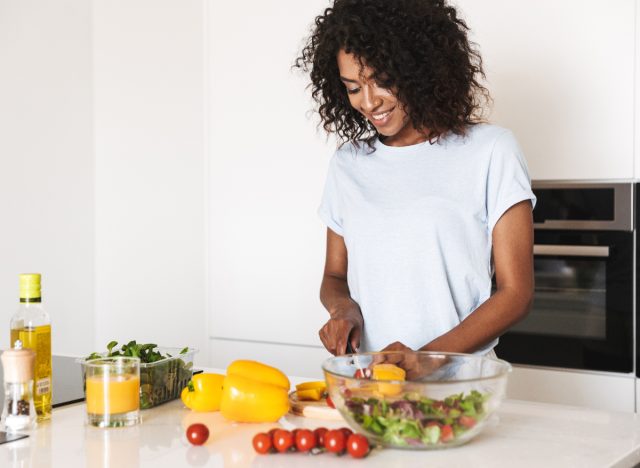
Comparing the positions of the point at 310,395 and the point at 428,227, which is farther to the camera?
the point at 428,227

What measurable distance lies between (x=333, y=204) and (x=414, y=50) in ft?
1.24

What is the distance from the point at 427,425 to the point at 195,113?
2210 mm

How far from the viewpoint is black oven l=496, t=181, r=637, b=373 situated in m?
2.33

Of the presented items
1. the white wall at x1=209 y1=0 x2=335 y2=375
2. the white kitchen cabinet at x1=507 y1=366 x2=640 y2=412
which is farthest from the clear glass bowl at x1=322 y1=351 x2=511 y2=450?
the white wall at x1=209 y1=0 x2=335 y2=375

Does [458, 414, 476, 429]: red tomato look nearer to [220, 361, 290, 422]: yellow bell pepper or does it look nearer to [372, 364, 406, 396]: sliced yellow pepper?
[372, 364, 406, 396]: sliced yellow pepper

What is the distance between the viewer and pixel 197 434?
3.76 feet

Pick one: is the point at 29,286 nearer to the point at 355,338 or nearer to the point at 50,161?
the point at 355,338

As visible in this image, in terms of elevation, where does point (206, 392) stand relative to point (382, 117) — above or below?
below

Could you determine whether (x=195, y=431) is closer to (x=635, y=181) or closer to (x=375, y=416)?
(x=375, y=416)

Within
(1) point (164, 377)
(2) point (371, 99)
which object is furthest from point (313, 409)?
(2) point (371, 99)

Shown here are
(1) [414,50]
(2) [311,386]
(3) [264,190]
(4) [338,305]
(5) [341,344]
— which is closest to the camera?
(2) [311,386]

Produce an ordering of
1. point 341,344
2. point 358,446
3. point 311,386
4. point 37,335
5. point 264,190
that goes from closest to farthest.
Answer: point 358,446 → point 37,335 → point 311,386 → point 341,344 → point 264,190

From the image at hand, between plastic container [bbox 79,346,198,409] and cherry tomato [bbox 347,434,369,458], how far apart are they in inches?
17.5

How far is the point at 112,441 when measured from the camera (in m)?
1.19
